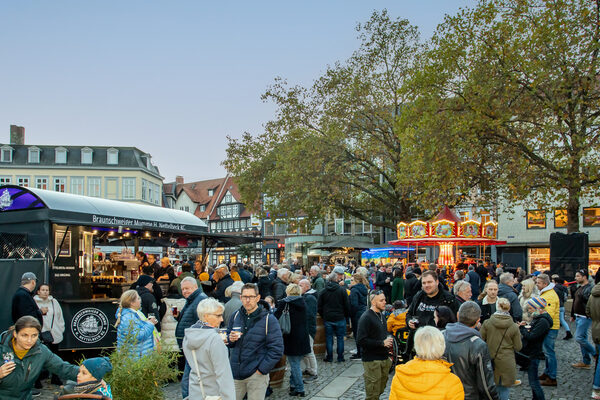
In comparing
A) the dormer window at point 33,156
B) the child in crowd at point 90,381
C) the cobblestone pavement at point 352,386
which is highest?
the dormer window at point 33,156

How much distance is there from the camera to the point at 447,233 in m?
23.5

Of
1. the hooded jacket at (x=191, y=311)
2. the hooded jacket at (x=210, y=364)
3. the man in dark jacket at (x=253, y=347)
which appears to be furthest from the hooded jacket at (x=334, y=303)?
the hooded jacket at (x=210, y=364)

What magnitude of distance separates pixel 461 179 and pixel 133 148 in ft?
142

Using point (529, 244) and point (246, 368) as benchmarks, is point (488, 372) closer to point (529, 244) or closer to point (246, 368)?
point (246, 368)

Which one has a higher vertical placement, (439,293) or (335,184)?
(335,184)

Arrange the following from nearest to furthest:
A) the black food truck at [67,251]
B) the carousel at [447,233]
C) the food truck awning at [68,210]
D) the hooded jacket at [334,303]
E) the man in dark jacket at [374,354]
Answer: the man in dark jacket at [374,354]
the black food truck at [67,251]
the hooded jacket at [334,303]
the food truck awning at [68,210]
the carousel at [447,233]

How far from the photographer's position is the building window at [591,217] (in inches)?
1339

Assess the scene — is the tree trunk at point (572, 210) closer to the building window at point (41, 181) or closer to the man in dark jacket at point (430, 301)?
the man in dark jacket at point (430, 301)

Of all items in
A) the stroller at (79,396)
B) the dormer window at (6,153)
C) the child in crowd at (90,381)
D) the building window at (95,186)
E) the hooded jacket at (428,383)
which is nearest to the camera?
the hooded jacket at (428,383)

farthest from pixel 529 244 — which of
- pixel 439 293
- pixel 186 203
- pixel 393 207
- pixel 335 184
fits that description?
pixel 186 203

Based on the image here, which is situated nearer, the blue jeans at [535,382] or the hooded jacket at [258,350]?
the hooded jacket at [258,350]

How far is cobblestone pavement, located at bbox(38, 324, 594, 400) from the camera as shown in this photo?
27.5 ft

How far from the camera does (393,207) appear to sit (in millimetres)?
31719

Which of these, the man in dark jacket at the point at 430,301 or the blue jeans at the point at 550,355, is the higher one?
the man in dark jacket at the point at 430,301
